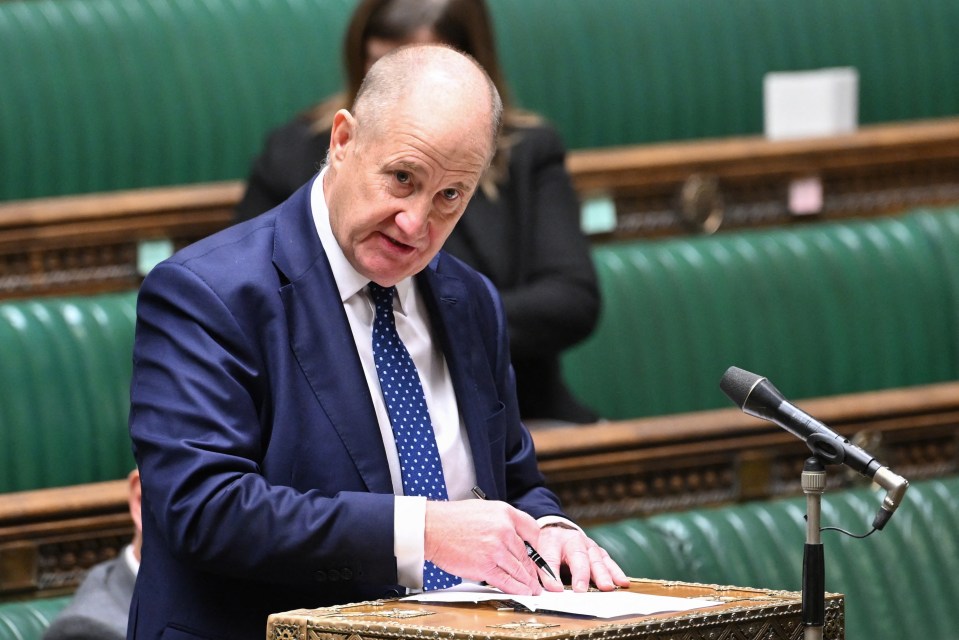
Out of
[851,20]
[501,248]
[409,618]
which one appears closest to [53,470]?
[501,248]

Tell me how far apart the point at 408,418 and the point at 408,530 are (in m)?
0.12

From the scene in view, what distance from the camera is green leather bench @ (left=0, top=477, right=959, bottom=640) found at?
1.96 m

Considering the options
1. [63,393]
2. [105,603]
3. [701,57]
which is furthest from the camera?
[701,57]

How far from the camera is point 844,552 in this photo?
2027mm

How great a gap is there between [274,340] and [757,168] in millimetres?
1669

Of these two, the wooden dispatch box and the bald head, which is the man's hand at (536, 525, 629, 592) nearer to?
the wooden dispatch box

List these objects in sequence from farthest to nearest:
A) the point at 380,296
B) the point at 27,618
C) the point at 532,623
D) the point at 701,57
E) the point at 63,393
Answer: the point at 701,57
the point at 63,393
the point at 27,618
the point at 380,296
the point at 532,623

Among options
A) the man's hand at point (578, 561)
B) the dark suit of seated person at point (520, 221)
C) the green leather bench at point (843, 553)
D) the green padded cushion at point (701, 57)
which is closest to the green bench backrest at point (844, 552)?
the green leather bench at point (843, 553)

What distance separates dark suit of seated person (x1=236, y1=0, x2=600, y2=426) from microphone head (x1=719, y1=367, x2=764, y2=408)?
→ 0.89 metres

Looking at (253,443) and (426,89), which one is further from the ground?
(426,89)

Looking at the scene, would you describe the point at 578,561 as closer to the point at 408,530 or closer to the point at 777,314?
the point at 408,530

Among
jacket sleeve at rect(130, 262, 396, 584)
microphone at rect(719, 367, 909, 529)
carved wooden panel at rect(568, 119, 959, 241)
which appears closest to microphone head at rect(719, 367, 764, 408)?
microphone at rect(719, 367, 909, 529)

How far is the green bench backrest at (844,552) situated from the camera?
6.43 feet

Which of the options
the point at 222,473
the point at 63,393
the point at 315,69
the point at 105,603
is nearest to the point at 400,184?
the point at 222,473
